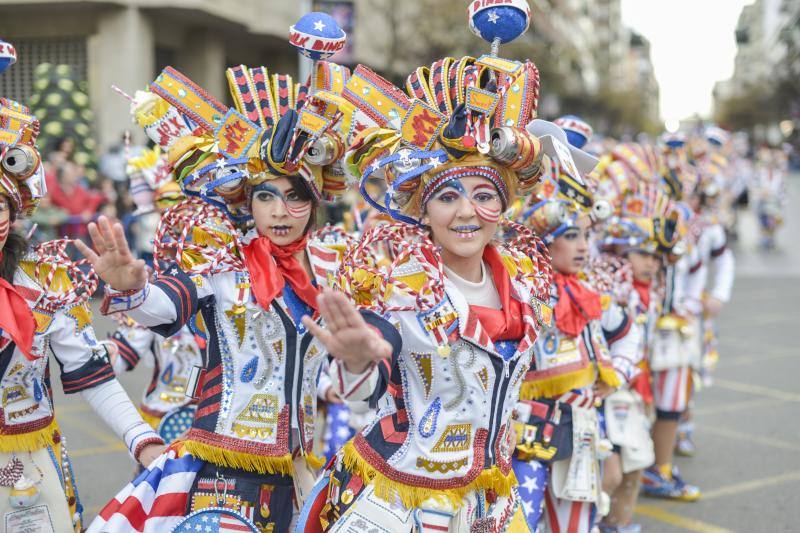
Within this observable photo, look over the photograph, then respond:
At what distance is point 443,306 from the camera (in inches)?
115

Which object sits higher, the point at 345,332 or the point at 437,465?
the point at 345,332

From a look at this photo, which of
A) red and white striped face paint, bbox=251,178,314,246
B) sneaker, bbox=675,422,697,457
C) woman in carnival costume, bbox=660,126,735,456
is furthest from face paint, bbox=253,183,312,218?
sneaker, bbox=675,422,697,457

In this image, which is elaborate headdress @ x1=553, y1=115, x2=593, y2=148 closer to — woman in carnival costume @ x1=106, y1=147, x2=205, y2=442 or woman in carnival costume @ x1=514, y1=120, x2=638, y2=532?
woman in carnival costume @ x1=514, y1=120, x2=638, y2=532

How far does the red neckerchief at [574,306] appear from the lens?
13.8ft

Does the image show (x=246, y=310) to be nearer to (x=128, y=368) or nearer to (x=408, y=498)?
(x=408, y=498)

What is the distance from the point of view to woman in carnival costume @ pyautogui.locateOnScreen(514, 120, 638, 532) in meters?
4.07

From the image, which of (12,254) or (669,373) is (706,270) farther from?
(12,254)

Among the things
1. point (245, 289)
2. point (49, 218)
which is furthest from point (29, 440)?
point (49, 218)

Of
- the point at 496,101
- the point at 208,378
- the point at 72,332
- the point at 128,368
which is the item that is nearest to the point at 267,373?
the point at 208,378

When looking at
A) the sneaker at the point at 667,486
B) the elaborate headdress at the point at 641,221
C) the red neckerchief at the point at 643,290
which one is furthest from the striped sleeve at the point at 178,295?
the sneaker at the point at 667,486

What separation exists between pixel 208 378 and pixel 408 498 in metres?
0.89

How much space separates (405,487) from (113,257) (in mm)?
1119

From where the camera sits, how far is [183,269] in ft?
10.6

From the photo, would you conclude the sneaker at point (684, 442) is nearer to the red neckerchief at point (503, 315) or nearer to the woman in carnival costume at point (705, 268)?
the woman in carnival costume at point (705, 268)
